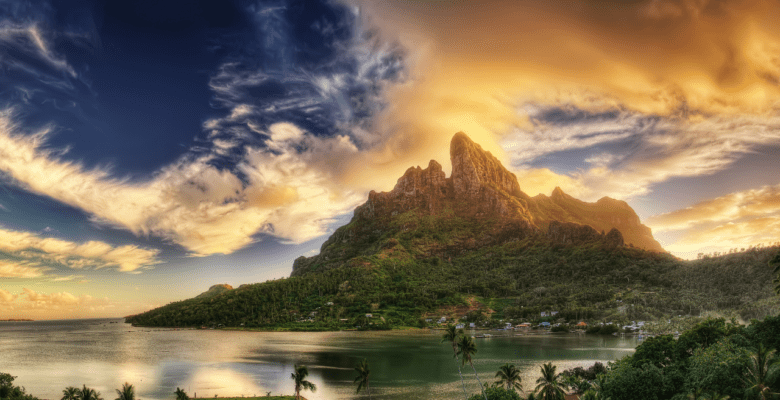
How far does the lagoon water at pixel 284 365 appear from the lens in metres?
99.2

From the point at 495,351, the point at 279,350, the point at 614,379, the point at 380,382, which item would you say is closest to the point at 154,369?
the point at 279,350

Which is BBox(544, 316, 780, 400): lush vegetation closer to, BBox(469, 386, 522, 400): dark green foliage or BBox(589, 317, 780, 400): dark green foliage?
BBox(589, 317, 780, 400): dark green foliage

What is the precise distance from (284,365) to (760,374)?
123033mm

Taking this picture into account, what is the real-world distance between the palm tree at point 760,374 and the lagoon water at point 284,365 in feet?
187

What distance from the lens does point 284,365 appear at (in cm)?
13350

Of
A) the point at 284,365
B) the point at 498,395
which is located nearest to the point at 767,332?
the point at 498,395

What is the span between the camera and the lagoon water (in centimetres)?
9919

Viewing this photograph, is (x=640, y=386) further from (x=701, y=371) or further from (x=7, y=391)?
(x=7, y=391)

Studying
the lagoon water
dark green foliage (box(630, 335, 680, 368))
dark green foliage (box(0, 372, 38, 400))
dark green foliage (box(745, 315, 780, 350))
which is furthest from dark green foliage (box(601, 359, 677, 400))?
dark green foliage (box(0, 372, 38, 400))

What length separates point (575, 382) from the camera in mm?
80688

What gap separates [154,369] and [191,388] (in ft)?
139

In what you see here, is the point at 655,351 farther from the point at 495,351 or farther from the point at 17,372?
the point at 17,372

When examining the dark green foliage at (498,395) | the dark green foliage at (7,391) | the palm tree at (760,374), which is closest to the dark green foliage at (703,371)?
the palm tree at (760,374)

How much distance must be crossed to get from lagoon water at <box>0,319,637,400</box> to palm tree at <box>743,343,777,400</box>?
2248 inches
